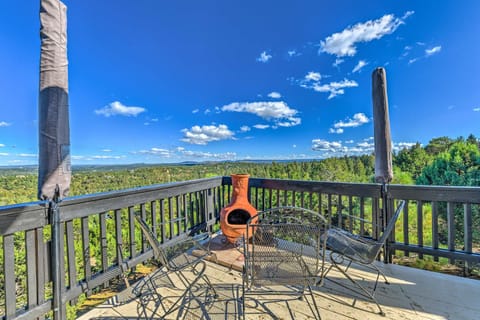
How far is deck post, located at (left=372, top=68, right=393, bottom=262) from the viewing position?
2.75m

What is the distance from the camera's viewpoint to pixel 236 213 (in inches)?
134

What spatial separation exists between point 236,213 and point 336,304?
1.72 m

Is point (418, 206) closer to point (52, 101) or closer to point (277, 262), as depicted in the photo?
point (277, 262)

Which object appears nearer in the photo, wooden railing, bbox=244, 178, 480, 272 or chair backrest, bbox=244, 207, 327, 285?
chair backrest, bbox=244, 207, 327, 285

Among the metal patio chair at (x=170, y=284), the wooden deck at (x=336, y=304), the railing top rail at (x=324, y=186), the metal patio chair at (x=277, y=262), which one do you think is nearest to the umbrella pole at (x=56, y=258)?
the wooden deck at (x=336, y=304)

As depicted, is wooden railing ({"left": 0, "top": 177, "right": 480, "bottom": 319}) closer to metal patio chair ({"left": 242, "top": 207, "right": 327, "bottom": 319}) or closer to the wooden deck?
the wooden deck

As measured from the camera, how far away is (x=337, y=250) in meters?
2.15

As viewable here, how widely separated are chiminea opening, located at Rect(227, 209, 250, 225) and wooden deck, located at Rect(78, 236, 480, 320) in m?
0.94

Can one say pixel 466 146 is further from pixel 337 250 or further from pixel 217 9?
pixel 217 9

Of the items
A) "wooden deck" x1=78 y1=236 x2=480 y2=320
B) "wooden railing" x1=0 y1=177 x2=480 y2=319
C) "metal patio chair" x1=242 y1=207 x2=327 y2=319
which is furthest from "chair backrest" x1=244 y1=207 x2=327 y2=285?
"wooden railing" x1=0 y1=177 x2=480 y2=319

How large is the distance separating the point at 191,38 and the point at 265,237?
24.2 feet

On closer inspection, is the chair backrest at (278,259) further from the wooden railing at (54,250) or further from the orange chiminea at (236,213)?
the wooden railing at (54,250)

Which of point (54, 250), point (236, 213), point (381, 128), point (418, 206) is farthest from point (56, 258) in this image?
point (418, 206)

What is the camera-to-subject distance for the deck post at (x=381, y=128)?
2750 millimetres
